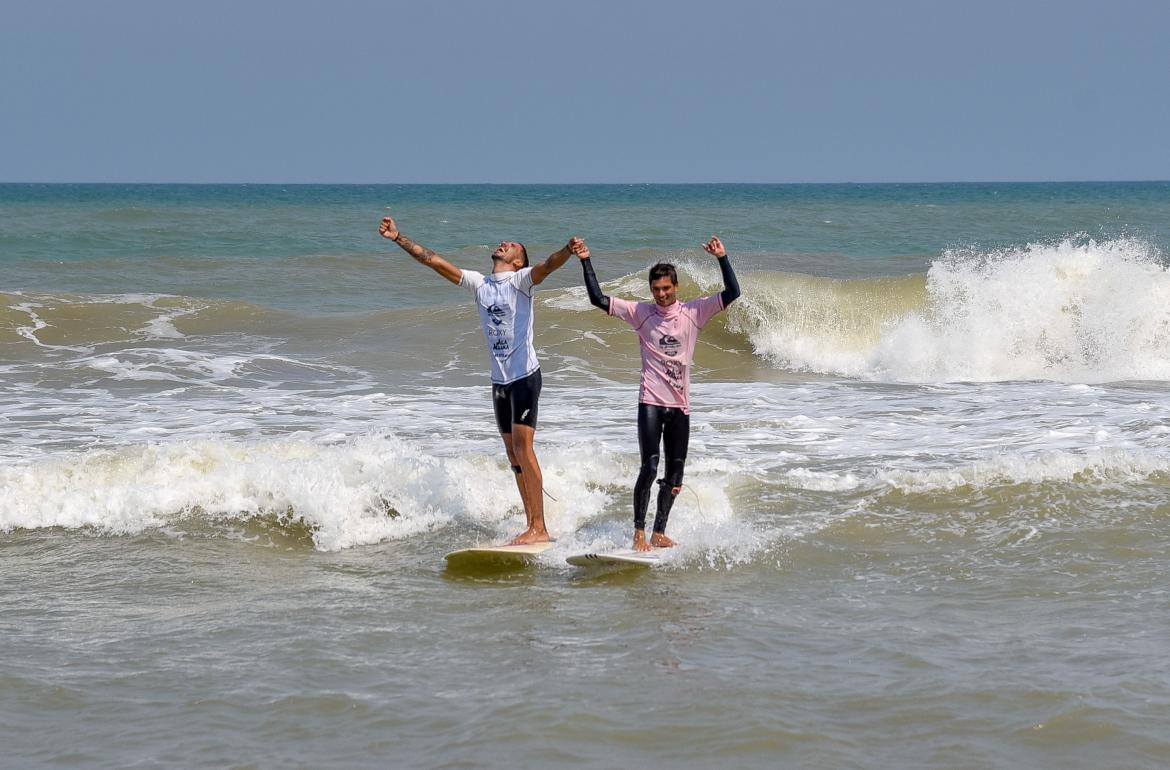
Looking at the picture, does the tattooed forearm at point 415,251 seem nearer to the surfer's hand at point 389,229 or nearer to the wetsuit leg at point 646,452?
the surfer's hand at point 389,229

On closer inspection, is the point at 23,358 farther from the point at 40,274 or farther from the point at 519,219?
the point at 519,219

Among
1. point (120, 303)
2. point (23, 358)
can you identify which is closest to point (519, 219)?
point (120, 303)

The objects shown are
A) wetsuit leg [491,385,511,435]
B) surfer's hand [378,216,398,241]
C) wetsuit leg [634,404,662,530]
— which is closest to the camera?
wetsuit leg [634,404,662,530]

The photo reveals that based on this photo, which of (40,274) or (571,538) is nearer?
(571,538)

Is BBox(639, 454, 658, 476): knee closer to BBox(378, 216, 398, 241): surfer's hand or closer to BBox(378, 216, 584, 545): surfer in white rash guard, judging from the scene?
BBox(378, 216, 584, 545): surfer in white rash guard

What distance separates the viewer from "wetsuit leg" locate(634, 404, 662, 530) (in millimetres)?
7020

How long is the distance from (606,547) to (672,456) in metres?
0.66

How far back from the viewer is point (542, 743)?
176 inches

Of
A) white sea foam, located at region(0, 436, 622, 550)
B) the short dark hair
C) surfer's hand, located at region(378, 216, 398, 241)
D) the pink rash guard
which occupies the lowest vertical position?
white sea foam, located at region(0, 436, 622, 550)

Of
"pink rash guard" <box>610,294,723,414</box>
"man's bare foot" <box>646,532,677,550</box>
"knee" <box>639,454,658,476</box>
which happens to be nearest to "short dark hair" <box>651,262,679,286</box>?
"pink rash guard" <box>610,294,723,414</box>

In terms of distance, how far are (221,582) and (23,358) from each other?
10857 millimetres

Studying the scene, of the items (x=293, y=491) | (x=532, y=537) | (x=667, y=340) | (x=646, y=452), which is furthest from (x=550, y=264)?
(x=293, y=491)

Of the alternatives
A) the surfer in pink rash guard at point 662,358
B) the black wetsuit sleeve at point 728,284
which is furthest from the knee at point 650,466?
the black wetsuit sleeve at point 728,284

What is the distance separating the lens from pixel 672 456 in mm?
7129
